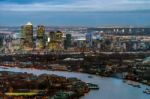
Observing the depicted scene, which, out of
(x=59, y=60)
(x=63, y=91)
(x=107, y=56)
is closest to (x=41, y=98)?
(x=63, y=91)

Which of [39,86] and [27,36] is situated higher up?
[27,36]

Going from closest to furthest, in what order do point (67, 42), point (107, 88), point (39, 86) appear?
point (39, 86)
point (107, 88)
point (67, 42)

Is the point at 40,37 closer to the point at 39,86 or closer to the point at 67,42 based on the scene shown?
the point at 67,42

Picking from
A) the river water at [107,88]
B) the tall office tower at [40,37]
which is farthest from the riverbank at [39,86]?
the tall office tower at [40,37]

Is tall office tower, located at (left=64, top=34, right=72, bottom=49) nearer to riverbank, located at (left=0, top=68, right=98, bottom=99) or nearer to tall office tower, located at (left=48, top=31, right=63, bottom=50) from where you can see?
tall office tower, located at (left=48, top=31, right=63, bottom=50)

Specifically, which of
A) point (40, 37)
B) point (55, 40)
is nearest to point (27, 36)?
point (40, 37)

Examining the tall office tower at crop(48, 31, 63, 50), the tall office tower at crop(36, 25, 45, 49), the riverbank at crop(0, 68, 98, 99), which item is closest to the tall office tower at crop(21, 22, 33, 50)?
the tall office tower at crop(36, 25, 45, 49)
